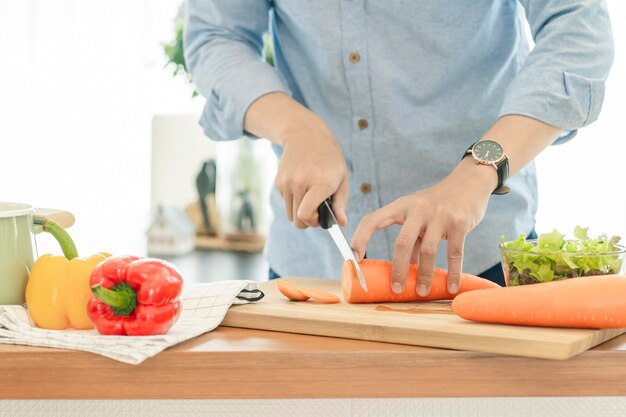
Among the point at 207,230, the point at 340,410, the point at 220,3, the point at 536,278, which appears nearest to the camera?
the point at 340,410

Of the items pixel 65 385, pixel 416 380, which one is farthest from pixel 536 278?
pixel 65 385

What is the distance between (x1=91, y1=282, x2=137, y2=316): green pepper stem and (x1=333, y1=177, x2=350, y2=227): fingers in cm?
40

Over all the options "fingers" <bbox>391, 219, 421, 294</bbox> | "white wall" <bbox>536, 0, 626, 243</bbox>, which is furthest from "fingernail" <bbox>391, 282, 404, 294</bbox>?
"white wall" <bbox>536, 0, 626, 243</bbox>

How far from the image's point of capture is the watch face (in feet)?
4.20

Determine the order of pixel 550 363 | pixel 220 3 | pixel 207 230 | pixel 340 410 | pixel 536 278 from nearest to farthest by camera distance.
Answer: pixel 550 363
pixel 340 410
pixel 536 278
pixel 220 3
pixel 207 230

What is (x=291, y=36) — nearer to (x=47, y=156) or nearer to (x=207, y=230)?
(x=207, y=230)

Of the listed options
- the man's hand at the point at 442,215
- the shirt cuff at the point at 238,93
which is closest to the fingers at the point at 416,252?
the man's hand at the point at 442,215

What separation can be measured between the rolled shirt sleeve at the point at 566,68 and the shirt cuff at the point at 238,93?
43cm

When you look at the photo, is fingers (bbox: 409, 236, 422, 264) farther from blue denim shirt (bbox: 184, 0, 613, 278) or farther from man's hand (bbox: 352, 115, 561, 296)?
blue denim shirt (bbox: 184, 0, 613, 278)

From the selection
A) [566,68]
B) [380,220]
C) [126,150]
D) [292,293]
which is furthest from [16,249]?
[126,150]

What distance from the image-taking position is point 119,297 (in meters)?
1.04

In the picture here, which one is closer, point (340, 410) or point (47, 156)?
point (340, 410)

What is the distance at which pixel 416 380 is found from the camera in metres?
1.01

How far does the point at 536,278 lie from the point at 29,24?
2.88 meters
